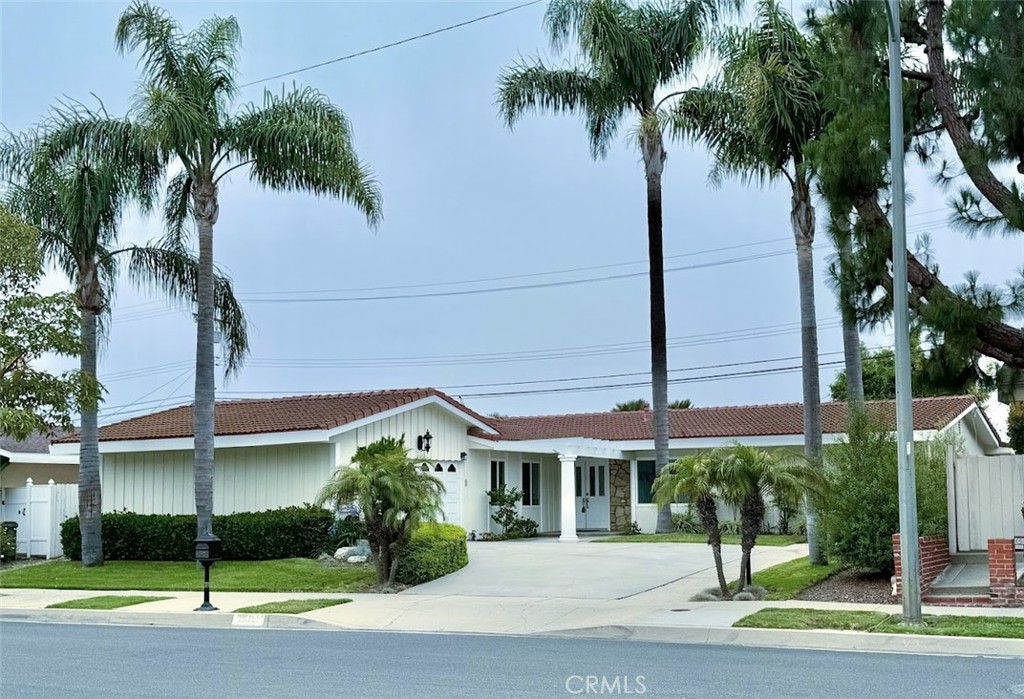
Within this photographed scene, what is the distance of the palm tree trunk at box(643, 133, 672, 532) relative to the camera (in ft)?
91.4

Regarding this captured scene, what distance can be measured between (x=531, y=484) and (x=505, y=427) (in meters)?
4.83

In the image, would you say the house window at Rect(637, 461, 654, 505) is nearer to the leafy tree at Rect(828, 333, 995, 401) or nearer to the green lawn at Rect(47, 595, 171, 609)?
the green lawn at Rect(47, 595, 171, 609)

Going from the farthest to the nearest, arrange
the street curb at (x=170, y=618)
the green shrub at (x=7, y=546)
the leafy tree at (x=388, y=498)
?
1. the green shrub at (x=7, y=546)
2. the leafy tree at (x=388, y=498)
3. the street curb at (x=170, y=618)

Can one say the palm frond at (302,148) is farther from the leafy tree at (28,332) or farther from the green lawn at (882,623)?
the green lawn at (882,623)

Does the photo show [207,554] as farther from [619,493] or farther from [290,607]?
[619,493]

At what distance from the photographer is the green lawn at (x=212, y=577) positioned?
19.9 m

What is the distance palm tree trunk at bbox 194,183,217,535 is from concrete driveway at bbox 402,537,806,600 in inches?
217

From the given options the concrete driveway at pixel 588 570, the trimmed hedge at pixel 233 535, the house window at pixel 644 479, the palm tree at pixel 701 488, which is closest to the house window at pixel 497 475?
the house window at pixel 644 479

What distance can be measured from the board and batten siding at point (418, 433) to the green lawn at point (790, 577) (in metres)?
8.49

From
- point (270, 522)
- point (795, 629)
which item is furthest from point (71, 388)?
point (795, 629)

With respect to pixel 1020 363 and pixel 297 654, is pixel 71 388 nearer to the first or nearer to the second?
pixel 297 654

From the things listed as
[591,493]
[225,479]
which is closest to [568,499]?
[591,493]

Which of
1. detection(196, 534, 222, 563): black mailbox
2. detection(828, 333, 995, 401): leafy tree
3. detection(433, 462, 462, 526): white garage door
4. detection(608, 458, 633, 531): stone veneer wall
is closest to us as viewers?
detection(828, 333, 995, 401): leafy tree

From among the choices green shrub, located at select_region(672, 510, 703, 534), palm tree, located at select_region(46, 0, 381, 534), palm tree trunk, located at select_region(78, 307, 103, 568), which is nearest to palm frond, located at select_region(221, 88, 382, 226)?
palm tree, located at select_region(46, 0, 381, 534)
